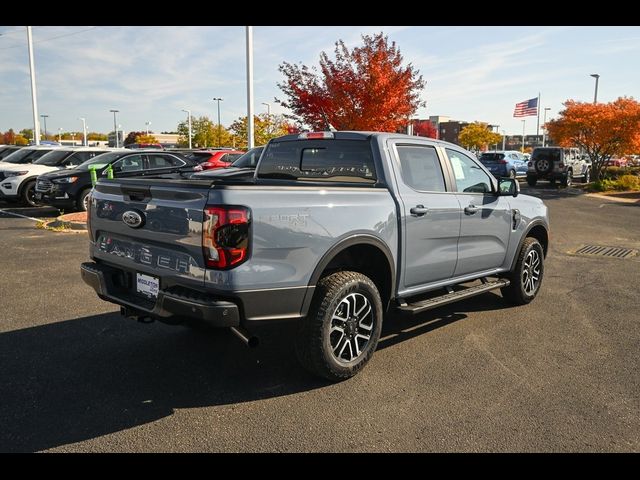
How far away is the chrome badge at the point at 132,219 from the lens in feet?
12.0

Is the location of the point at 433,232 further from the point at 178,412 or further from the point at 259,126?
the point at 259,126

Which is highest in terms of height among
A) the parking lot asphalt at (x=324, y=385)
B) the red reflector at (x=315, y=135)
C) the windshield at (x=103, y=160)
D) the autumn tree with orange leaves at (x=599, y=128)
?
the autumn tree with orange leaves at (x=599, y=128)

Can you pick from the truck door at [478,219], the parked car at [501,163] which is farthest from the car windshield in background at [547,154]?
the truck door at [478,219]

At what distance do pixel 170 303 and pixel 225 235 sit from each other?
0.60 meters

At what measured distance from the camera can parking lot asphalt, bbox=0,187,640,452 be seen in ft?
10.3

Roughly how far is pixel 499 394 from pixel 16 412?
3.26 m

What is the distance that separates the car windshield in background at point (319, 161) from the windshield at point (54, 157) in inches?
505

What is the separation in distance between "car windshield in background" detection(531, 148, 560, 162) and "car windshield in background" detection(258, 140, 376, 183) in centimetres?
2192

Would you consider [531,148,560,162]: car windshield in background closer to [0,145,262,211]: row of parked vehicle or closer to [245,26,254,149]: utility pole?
[245,26,254,149]: utility pole

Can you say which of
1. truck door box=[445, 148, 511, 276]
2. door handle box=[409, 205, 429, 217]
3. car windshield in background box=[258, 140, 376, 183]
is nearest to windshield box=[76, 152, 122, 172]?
car windshield in background box=[258, 140, 376, 183]

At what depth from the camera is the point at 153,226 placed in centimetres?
358

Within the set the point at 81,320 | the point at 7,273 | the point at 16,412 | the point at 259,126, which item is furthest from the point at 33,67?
the point at 16,412

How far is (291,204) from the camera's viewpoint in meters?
3.46

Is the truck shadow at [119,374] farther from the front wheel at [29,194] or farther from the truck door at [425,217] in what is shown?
the front wheel at [29,194]
